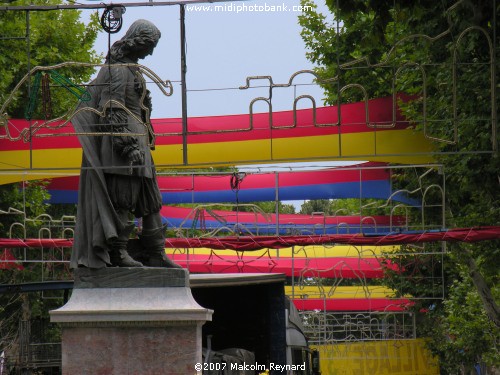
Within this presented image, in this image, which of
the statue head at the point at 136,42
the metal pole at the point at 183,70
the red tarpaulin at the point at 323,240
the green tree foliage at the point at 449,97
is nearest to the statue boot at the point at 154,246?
the metal pole at the point at 183,70

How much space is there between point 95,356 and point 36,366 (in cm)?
936

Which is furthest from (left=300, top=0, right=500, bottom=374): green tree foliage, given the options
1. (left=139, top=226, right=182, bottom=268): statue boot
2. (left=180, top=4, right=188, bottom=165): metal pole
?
(left=139, top=226, right=182, bottom=268): statue boot

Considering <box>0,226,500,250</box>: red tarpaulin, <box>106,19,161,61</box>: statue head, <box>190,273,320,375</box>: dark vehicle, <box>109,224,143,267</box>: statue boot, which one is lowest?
<box>190,273,320,375</box>: dark vehicle

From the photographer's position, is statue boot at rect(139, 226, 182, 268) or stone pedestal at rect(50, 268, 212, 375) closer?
stone pedestal at rect(50, 268, 212, 375)

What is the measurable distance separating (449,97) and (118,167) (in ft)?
23.6

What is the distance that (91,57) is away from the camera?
4294 centimetres

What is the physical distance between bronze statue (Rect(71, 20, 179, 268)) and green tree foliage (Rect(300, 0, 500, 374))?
2070 millimetres

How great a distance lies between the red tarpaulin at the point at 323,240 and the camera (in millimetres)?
22766

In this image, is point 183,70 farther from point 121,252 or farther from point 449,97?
point 449,97

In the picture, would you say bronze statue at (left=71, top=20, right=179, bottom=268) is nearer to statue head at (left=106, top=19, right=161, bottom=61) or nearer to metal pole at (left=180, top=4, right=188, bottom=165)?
statue head at (left=106, top=19, right=161, bottom=61)

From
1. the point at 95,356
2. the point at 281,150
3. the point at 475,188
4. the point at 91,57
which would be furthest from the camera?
the point at 91,57

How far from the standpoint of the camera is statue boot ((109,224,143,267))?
17047mm

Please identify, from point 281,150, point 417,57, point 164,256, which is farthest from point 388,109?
point 164,256

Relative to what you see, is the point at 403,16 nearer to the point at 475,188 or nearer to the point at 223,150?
the point at 475,188
